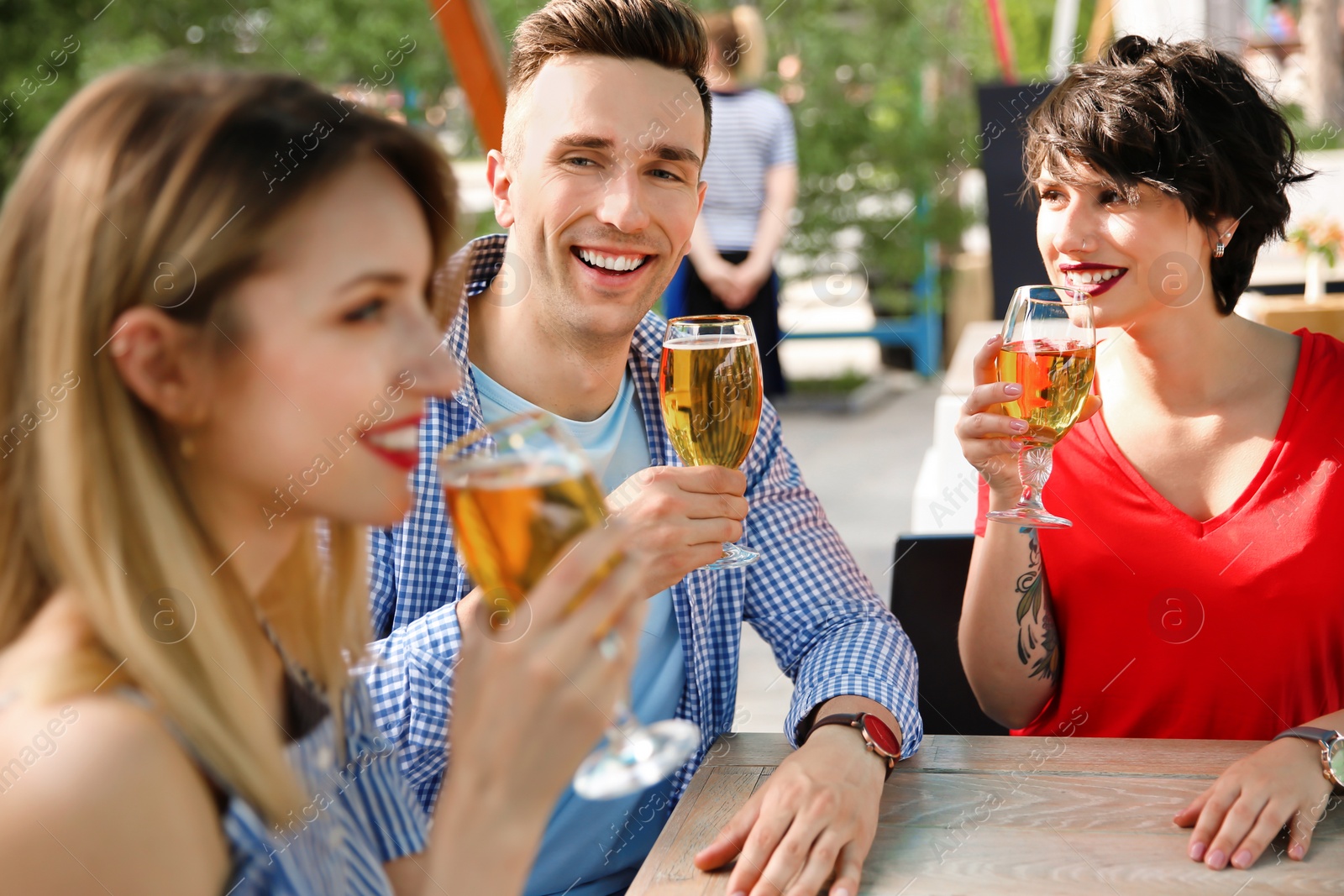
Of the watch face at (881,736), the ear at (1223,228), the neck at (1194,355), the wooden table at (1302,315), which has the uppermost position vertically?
the ear at (1223,228)

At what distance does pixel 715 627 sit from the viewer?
6.48 ft

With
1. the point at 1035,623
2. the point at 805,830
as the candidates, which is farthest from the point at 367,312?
the point at 1035,623

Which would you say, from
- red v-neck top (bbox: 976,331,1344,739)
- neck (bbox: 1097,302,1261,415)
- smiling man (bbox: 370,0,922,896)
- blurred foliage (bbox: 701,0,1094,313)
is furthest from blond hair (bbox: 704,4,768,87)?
red v-neck top (bbox: 976,331,1344,739)

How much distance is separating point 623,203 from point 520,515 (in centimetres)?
114

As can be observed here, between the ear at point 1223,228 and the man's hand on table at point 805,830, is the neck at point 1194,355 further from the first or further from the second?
the man's hand on table at point 805,830

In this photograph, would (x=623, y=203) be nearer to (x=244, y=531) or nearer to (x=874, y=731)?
(x=874, y=731)

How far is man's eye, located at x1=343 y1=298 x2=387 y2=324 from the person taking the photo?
3.16 ft

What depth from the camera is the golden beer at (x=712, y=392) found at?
61.9 inches

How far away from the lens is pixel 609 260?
1.99 meters

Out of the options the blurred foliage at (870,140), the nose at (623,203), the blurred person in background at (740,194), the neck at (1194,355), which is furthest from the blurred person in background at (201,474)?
the blurred foliage at (870,140)

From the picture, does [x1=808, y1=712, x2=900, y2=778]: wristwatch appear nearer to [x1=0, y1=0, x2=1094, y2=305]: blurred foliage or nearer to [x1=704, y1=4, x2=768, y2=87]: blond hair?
[x1=704, y1=4, x2=768, y2=87]: blond hair

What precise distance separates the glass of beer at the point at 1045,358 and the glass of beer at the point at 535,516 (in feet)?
2.95

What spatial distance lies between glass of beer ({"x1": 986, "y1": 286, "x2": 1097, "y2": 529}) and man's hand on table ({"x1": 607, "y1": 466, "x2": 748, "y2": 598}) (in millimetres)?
458

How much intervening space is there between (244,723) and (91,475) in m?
0.23
